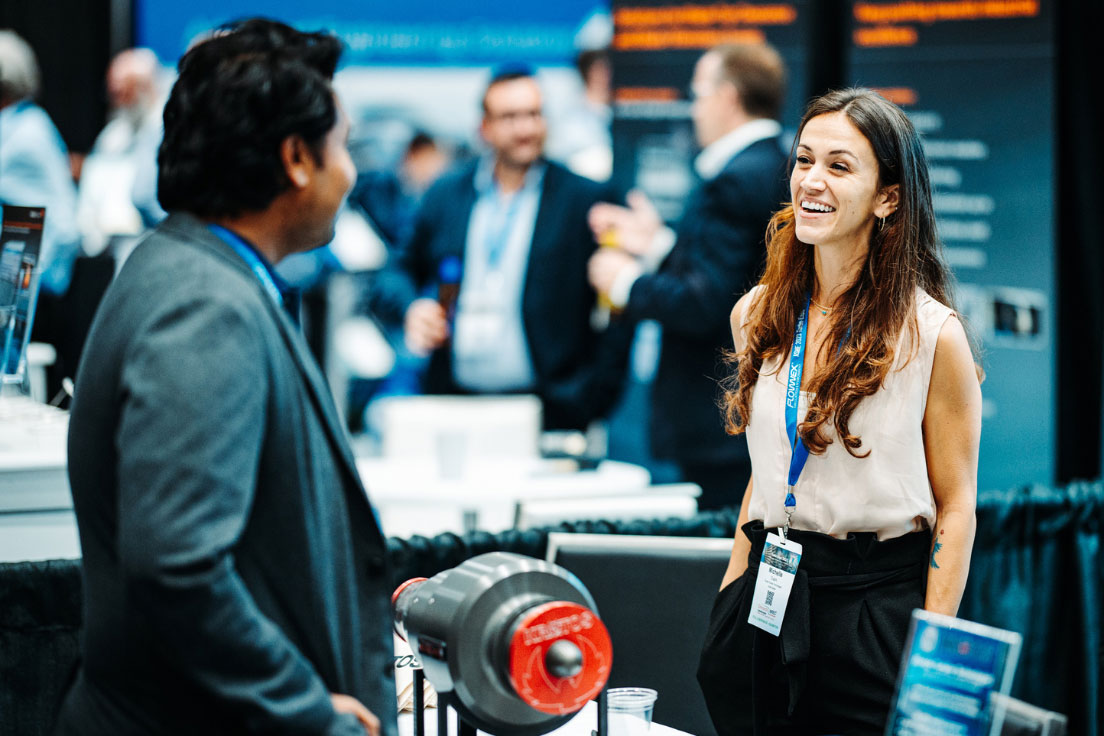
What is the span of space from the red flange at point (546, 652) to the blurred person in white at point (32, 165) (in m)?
3.33

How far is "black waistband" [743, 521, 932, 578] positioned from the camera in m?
1.94

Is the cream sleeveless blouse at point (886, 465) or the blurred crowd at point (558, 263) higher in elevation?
the blurred crowd at point (558, 263)

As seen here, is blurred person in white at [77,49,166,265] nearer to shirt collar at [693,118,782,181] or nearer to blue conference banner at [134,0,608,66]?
blue conference banner at [134,0,608,66]

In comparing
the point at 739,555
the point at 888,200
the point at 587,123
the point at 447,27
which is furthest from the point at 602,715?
the point at 447,27

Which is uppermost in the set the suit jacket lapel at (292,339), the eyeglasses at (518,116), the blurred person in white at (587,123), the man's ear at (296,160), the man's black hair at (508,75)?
the blurred person in white at (587,123)

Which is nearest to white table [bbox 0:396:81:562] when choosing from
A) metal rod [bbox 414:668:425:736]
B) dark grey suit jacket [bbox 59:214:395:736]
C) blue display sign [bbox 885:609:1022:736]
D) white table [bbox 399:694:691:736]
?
white table [bbox 399:694:691:736]

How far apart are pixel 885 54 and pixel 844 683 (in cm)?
365

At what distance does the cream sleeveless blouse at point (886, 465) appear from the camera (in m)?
1.92

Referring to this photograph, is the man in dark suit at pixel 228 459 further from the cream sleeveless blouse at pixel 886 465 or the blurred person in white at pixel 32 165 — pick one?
the blurred person in white at pixel 32 165

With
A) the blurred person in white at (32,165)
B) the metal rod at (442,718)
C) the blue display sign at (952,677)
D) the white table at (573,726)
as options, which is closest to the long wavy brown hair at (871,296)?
the white table at (573,726)

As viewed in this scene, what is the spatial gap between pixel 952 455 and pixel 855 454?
0.16 m

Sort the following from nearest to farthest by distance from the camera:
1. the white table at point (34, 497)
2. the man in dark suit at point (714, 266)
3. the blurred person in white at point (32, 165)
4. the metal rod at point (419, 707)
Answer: the metal rod at point (419, 707) → the white table at point (34, 497) → the man in dark suit at point (714, 266) → the blurred person in white at point (32, 165)

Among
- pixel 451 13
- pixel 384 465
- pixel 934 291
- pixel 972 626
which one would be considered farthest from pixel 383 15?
pixel 972 626

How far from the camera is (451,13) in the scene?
814cm
